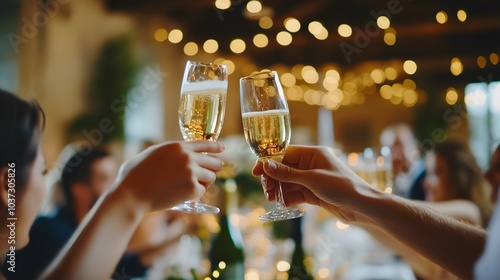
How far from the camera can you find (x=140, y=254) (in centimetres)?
263

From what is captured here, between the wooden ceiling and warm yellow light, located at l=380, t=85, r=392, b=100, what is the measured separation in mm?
2500

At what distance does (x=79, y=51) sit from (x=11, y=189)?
3.41 meters

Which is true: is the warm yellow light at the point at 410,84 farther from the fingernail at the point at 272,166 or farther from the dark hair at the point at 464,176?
the fingernail at the point at 272,166

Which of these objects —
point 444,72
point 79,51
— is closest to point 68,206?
point 79,51

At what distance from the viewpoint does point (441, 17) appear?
22.1ft

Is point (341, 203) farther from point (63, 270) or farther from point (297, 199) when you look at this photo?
point (63, 270)

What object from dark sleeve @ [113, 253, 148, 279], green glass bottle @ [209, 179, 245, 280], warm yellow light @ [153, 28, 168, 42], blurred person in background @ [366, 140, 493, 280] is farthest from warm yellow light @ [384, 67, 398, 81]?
green glass bottle @ [209, 179, 245, 280]

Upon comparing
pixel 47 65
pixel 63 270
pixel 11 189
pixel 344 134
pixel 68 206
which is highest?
pixel 47 65

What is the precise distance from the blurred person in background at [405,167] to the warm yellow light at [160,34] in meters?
3.47

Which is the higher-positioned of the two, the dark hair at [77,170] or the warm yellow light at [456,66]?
the warm yellow light at [456,66]

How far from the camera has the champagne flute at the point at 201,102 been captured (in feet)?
4.33

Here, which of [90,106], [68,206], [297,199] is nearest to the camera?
[297,199]

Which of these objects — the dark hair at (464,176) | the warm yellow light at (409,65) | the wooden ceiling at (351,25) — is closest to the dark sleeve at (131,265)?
the dark hair at (464,176)

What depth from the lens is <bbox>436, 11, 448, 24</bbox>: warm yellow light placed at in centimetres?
662
